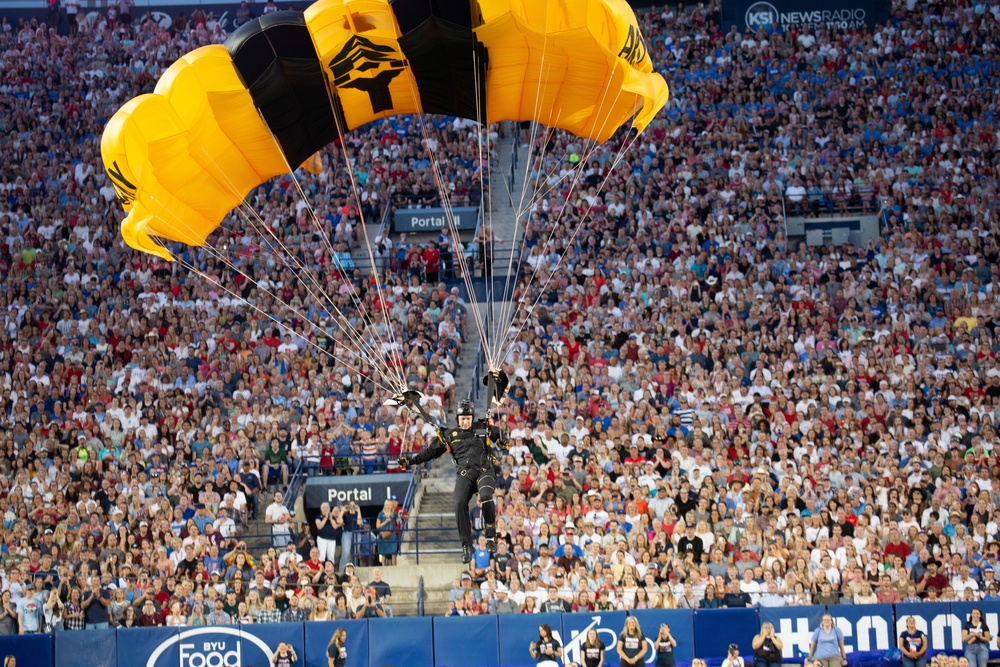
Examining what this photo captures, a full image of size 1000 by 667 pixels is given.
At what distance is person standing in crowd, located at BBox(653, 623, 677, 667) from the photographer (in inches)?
579

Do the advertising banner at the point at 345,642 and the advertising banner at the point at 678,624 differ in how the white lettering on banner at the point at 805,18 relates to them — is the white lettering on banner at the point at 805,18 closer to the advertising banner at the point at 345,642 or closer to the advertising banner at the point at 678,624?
the advertising banner at the point at 678,624

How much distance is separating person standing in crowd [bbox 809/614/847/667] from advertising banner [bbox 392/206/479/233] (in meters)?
11.8

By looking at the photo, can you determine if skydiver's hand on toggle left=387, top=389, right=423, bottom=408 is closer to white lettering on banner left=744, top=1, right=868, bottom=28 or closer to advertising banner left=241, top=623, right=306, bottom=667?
advertising banner left=241, top=623, right=306, bottom=667

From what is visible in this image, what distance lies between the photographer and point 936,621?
15172 millimetres

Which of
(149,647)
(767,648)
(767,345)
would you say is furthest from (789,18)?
(149,647)

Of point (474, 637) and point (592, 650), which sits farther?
point (474, 637)

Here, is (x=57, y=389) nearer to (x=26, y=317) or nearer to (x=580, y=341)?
(x=26, y=317)

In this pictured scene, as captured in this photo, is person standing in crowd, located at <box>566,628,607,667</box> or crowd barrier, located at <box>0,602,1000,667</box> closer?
person standing in crowd, located at <box>566,628,607,667</box>

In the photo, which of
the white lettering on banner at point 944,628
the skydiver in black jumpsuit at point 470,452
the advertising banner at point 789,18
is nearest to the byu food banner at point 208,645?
the skydiver in black jumpsuit at point 470,452

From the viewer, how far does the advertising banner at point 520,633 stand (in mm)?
15180

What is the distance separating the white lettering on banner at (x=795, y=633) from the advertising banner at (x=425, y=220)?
1131 cm

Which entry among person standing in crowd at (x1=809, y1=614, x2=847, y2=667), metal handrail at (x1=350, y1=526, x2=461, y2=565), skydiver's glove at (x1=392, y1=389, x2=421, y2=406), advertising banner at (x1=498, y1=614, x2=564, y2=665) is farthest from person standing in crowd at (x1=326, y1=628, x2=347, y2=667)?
person standing in crowd at (x1=809, y1=614, x2=847, y2=667)

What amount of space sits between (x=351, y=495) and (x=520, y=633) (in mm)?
3588

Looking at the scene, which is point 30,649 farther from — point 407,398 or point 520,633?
point 407,398
